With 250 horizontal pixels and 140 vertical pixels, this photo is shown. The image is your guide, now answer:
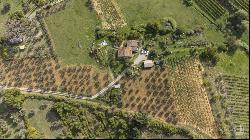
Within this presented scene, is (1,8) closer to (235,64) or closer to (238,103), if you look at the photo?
(235,64)

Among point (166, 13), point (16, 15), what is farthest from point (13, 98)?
point (166, 13)

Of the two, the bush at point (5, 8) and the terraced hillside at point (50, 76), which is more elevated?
the bush at point (5, 8)

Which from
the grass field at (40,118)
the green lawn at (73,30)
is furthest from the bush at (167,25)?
the grass field at (40,118)

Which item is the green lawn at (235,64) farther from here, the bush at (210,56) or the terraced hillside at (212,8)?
the terraced hillside at (212,8)

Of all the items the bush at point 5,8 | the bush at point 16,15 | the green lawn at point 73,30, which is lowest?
the green lawn at point 73,30

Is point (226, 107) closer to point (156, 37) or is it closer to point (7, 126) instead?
point (156, 37)

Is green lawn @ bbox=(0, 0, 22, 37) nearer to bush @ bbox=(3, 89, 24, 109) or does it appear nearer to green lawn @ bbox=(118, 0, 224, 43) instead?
bush @ bbox=(3, 89, 24, 109)

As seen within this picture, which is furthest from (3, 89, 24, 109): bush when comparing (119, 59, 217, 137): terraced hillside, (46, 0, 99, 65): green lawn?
(119, 59, 217, 137): terraced hillside

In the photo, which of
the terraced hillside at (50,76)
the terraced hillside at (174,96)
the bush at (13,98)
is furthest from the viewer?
the terraced hillside at (50,76)
